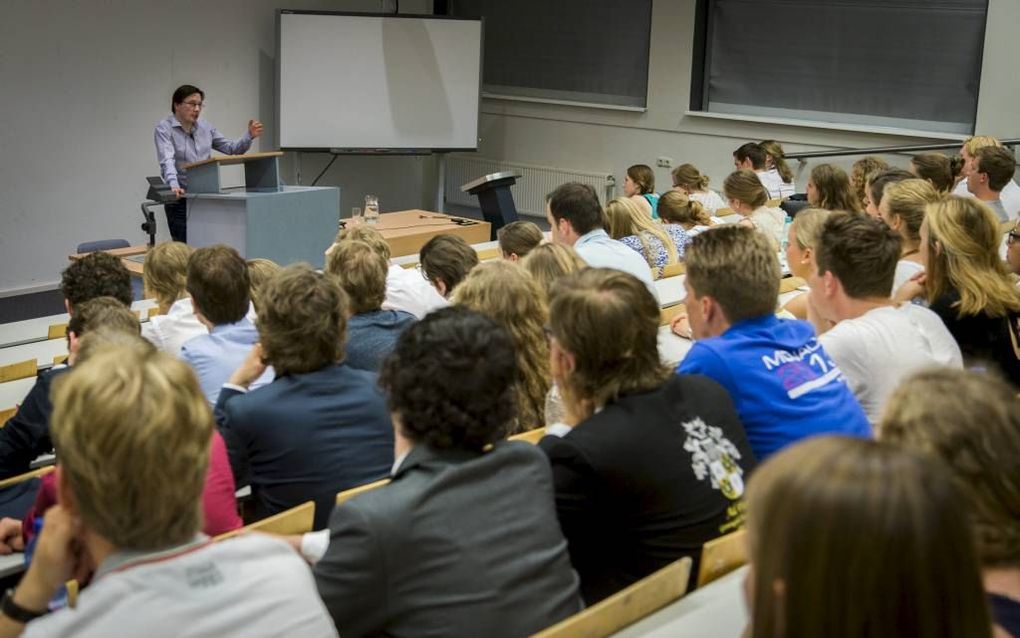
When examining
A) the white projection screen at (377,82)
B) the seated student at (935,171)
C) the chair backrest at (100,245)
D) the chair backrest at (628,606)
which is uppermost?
the white projection screen at (377,82)

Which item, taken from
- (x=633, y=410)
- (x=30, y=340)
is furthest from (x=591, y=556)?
(x=30, y=340)

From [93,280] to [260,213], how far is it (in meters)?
2.50

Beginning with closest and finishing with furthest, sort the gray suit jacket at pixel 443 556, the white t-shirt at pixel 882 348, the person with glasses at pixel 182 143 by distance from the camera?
the gray suit jacket at pixel 443 556 → the white t-shirt at pixel 882 348 → the person with glasses at pixel 182 143

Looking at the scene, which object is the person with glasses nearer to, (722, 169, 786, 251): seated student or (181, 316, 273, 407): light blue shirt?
(722, 169, 786, 251): seated student

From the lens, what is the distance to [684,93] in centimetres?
973

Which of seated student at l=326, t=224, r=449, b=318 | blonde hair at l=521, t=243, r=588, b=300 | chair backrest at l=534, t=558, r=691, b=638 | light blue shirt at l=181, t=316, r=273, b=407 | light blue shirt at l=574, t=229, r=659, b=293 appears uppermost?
blonde hair at l=521, t=243, r=588, b=300

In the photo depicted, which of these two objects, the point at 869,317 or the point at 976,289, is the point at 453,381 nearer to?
the point at 869,317

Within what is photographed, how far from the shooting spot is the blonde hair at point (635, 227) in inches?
213

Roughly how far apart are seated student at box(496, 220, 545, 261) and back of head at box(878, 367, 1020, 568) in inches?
124

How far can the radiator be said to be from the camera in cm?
1039

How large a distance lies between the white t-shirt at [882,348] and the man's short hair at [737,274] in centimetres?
35

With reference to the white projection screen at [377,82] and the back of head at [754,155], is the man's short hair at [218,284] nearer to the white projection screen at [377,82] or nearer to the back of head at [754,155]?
the back of head at [754,155]

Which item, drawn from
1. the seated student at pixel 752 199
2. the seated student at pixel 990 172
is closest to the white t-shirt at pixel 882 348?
the seated student at pixel 752 199

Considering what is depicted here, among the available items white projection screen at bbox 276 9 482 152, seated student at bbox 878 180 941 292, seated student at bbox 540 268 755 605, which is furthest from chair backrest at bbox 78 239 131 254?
seated student at bbox 540 268 755 605
